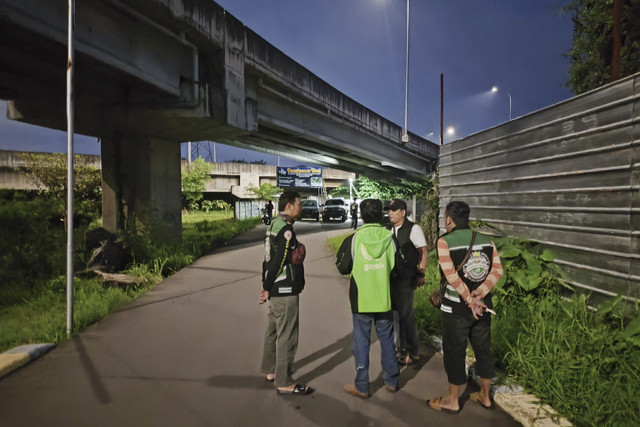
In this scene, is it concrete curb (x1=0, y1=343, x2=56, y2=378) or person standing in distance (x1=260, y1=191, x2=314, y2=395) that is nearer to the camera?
person standing in distance (x1=260, y1=191, x2=314, y2=395)

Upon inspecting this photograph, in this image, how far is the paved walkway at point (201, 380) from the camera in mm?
2605

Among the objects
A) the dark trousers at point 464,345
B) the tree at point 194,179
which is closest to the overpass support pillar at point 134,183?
the dark trousers at point 464,345

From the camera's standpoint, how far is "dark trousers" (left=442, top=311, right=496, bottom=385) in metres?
2.64

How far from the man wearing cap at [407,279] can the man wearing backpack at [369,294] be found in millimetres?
505

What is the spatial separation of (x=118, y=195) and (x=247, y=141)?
21.6 feet

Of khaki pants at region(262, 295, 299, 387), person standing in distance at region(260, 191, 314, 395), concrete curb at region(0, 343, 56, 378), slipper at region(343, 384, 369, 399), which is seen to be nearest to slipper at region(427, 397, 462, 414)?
slipper at region(343, 384, 369, 399)

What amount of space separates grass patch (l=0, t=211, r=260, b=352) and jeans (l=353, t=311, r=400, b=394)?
3.84 m

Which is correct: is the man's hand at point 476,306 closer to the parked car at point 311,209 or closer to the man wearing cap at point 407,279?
the man wearing cap at point 407,279

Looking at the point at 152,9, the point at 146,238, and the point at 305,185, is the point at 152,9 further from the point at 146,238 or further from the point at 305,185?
the point at 305,185

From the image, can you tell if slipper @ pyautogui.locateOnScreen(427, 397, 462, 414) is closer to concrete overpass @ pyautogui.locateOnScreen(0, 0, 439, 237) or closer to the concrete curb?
the concrete curb

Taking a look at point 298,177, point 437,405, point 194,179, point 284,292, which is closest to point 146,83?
point 284,292

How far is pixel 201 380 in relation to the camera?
10.4 feet

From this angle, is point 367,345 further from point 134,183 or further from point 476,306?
point 134,183

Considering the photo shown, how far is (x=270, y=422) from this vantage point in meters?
2.54
